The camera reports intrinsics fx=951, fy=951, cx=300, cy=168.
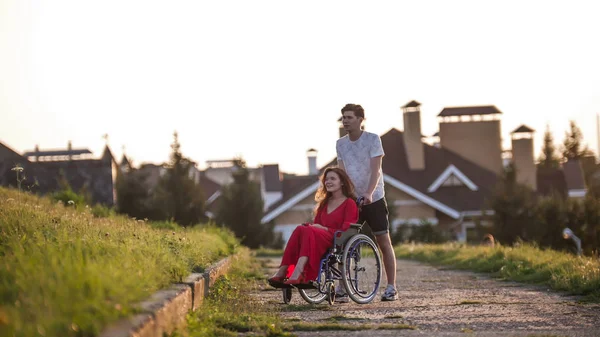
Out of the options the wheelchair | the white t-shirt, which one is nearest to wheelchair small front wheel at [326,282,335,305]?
the wheelchair

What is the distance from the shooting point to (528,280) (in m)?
11.9

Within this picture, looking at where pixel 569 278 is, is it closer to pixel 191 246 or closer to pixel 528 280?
pixel 528 280

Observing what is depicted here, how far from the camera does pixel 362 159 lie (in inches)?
378

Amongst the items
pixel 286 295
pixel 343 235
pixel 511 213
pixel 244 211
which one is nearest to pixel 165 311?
pixel 286 295

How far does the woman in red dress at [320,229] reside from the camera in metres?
8.50

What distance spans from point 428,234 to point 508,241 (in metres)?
3.47

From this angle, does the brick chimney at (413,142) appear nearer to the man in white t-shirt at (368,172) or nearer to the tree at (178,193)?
the tree at (178,193)

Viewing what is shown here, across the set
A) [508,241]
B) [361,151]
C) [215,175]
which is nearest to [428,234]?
[508,241]

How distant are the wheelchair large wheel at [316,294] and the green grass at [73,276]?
0.99 metres

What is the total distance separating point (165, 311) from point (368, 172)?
449 cm

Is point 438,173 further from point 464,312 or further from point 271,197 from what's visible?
point 464,312

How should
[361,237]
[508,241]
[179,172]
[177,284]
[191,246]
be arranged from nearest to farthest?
[177,284], [361,237], [191,246], [508,241], [179,172]

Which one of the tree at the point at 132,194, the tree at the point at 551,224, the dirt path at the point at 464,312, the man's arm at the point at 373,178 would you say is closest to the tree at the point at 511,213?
the tree at the point at 551,224

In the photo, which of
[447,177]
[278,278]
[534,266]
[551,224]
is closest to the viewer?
[278,278]
